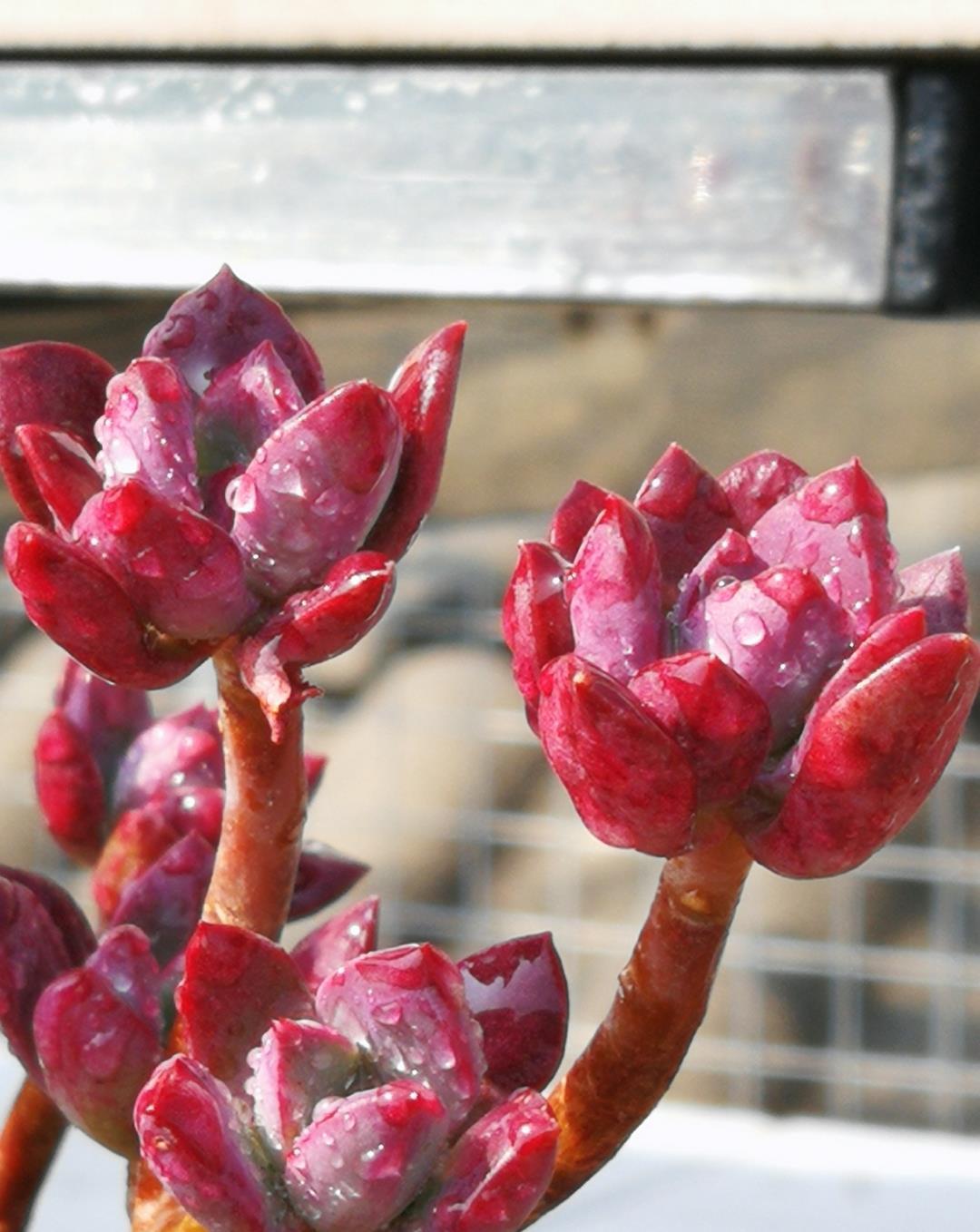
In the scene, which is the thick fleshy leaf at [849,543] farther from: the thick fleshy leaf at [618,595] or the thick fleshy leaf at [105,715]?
the thick fleshy leaf at [105,715]

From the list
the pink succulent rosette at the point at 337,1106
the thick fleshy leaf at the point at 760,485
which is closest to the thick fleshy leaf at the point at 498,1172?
the pink succulent rosette at the point at 337,1106

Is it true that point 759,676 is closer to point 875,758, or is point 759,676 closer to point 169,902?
point 875,758

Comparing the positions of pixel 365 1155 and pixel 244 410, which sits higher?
pixel 244 410

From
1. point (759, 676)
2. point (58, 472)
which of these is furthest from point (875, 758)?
point (58, 472)

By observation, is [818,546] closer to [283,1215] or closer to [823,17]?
[283,1215]

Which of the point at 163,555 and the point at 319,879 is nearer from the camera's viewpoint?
the point at 163,555

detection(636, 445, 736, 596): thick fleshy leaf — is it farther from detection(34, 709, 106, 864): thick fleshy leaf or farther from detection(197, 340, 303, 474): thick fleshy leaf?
detection(34, 709, 106, 864): thick fleshy leaf
